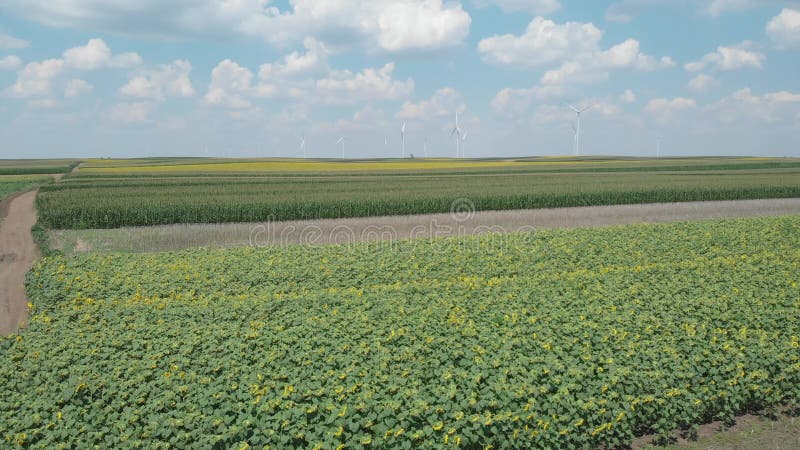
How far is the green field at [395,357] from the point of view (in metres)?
6.51

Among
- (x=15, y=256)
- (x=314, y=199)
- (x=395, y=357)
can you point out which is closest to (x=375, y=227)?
(x=314, y=199)

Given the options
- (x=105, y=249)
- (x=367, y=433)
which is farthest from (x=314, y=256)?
(x=105, y=249)

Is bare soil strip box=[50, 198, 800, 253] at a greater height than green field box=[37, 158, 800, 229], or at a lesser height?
lesser

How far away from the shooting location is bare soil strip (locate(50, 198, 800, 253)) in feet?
74.2

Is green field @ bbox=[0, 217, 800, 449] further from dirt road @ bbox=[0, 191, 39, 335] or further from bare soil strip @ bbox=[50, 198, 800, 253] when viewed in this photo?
bare soil strip @ bbox=[50, 198, 800, 253]

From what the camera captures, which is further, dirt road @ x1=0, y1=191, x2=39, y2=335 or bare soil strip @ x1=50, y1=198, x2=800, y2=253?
bare soil strip @ x1=50, y1=198, x2=800, y2=253

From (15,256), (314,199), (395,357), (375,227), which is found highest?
(314,199)

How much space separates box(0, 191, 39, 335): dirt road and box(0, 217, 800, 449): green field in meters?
2.38

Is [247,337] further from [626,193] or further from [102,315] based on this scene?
[626,193]

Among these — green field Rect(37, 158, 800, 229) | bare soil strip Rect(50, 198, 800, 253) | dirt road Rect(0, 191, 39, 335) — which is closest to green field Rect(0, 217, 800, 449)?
dirt road Rect(0, 191, 39, 335)

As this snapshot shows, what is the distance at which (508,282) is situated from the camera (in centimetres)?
1147

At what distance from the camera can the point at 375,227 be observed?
1070 inches

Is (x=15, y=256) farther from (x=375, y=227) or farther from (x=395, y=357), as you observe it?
(x=395, y=357)

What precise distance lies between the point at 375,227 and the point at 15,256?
1457 centimetres
